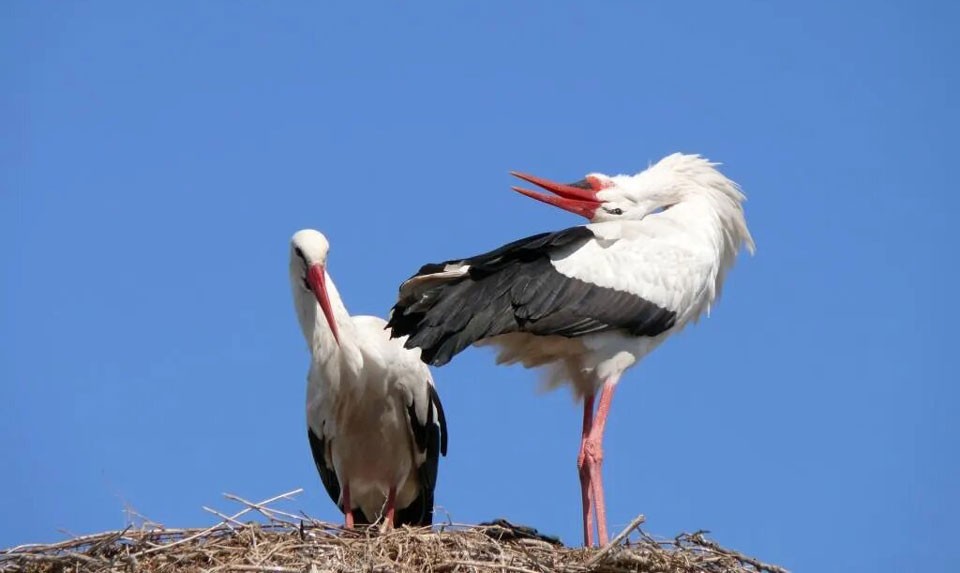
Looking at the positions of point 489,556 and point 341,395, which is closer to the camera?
point 489,556

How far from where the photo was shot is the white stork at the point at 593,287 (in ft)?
32.7

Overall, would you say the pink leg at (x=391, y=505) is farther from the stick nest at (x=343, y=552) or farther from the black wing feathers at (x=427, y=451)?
the stick nest at (x=343, y=552)

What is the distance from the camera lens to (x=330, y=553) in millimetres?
9094

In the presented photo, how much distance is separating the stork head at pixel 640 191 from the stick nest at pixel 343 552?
7.22ft

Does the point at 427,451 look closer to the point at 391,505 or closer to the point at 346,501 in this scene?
the point at 391,505

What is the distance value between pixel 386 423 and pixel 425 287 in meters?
1.21

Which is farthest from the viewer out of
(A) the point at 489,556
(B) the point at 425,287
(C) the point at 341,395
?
(C) the point at 341,395

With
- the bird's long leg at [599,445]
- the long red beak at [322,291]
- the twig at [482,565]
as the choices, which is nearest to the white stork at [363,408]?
the long red beak at [322,291]

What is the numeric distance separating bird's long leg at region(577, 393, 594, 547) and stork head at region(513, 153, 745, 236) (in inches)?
41.4

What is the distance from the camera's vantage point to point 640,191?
11.0 m

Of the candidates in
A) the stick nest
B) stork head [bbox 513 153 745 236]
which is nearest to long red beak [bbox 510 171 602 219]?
stork head [bbox 513 153 745 236]

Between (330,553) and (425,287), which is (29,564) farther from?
(425,287)

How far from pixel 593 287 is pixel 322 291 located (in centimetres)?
143

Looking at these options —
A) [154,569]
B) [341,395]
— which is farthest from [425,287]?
[154,569]
